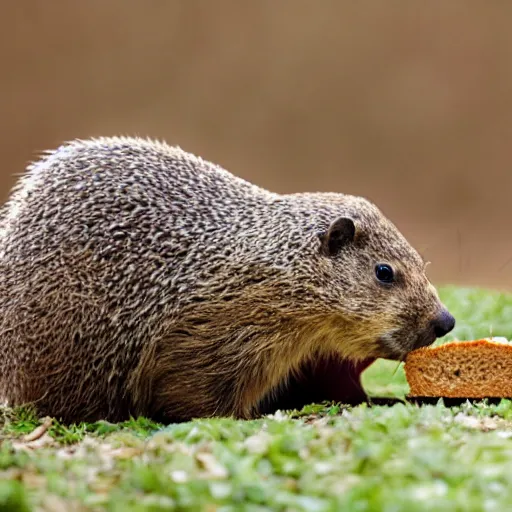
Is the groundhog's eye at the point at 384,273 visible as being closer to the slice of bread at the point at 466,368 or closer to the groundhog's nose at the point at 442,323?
the groundhog's nose at the point at 442,323

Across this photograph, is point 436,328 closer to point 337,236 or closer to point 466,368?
point 466,368

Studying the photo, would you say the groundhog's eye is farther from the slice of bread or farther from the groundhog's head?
the slice of bread

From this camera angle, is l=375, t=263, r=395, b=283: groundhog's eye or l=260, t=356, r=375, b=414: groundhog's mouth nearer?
l=375, t=263, r=395, b=283: groundhog's eye

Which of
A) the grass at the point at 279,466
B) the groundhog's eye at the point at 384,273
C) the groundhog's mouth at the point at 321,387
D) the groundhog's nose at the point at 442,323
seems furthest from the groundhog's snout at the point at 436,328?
the grass at the point at 279,466

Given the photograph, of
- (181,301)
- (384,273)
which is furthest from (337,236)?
(181,301)

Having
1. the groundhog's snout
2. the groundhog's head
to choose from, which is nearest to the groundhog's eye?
the groundhog's head

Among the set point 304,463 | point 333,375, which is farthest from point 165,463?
point 333,375

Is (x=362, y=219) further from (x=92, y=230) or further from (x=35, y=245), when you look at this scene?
(x=35, y=245)
